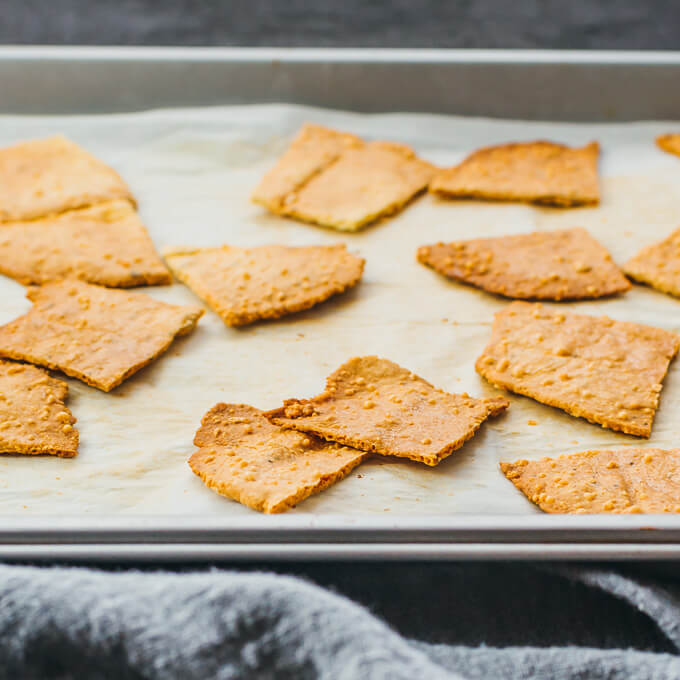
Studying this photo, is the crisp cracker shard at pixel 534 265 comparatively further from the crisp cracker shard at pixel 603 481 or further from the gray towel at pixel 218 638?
the gray towel at pixel 218 638

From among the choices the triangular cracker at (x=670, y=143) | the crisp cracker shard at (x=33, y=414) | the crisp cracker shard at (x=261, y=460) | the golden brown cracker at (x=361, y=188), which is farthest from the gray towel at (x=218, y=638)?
the triangular cracker at (x=670, y=143)

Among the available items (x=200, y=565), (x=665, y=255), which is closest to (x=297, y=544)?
(x=200, y=565)

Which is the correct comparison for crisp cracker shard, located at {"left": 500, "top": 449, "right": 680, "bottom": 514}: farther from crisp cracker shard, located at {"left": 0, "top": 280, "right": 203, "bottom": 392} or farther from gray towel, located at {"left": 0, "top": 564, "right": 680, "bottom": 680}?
crisp cracker shard, located at {"left": 0, "top": 280, "right": 203, "bottom": 392}

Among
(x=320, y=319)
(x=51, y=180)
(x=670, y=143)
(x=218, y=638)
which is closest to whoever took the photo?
(x=218, y=638)

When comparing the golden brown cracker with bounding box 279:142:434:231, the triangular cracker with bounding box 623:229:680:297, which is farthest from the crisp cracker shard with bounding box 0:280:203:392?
the triangular cracker with bounding box 623:229:680:297

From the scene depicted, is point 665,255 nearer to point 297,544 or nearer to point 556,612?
point 556,612

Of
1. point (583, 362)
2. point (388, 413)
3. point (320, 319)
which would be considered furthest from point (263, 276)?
point (583, 362)

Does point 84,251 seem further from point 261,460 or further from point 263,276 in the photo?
point 261,460
